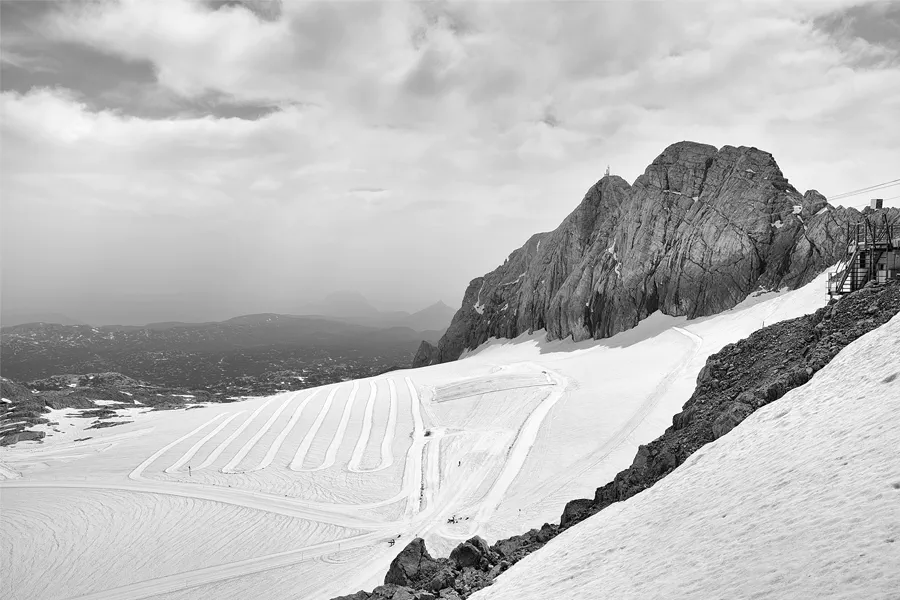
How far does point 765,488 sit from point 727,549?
75.5 inches

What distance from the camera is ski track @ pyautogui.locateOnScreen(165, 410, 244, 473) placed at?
31617 millimetres

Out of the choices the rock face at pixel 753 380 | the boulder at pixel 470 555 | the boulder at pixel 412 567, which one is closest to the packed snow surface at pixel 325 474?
the boulder at pixel 412 567

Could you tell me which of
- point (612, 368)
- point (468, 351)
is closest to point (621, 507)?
point (612, 368)

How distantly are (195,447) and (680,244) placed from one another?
52.8m

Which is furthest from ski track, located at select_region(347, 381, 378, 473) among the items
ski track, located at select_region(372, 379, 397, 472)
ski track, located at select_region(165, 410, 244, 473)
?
ski track, located at select_region(165, 410, 244, 473)

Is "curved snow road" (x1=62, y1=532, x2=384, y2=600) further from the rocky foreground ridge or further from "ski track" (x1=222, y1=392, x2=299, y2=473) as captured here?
the rocky foreground ridge

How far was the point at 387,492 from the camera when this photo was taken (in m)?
27.1

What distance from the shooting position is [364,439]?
3575cm

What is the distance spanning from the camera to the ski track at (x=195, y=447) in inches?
1245

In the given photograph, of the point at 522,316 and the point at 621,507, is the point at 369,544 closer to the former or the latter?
the point at 621,507

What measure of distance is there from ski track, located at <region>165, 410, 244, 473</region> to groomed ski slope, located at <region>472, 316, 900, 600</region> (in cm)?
2765

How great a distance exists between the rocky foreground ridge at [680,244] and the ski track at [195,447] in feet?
141

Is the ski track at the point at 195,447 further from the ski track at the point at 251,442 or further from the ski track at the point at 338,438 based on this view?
the ski track at the point at 338,438

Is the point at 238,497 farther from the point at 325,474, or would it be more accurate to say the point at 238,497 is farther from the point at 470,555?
the point at 470,555
